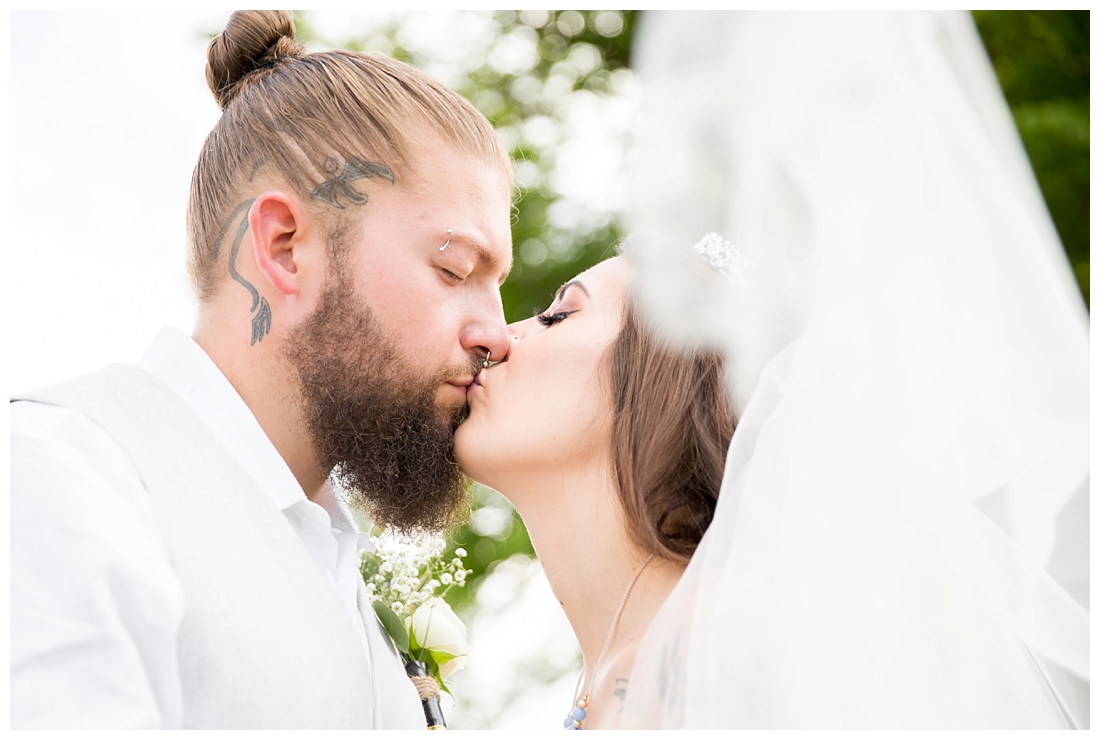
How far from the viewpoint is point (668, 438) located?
8.20ft

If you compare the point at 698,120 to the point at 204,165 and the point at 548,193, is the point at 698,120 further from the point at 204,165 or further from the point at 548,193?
the point at 548,193

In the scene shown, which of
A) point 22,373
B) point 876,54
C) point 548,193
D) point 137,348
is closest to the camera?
point 876,54

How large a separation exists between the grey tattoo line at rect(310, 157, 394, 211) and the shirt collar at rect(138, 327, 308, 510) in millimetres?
601

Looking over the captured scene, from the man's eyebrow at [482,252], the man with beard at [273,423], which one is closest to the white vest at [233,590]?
the man with beard at [273,423]

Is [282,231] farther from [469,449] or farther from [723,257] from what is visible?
[723,257]

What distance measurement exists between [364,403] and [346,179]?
69cm

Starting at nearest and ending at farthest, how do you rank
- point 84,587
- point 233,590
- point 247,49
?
point 84,587 → point 233,590 → point 247,49

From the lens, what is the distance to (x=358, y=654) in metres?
2.04

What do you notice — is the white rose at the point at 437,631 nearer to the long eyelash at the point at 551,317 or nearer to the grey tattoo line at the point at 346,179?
the long eyelash at the point at 551,317

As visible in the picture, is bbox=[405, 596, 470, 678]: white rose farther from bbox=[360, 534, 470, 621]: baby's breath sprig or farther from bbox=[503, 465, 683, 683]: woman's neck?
bbox=[503, 465, 683, 683]: woman's neck

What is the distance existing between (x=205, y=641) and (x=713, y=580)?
3.57 ft

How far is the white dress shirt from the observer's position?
1.56 metres

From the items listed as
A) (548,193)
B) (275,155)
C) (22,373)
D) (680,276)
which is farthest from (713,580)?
(548,193)

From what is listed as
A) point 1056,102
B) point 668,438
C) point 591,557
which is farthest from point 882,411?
point 1056,102
